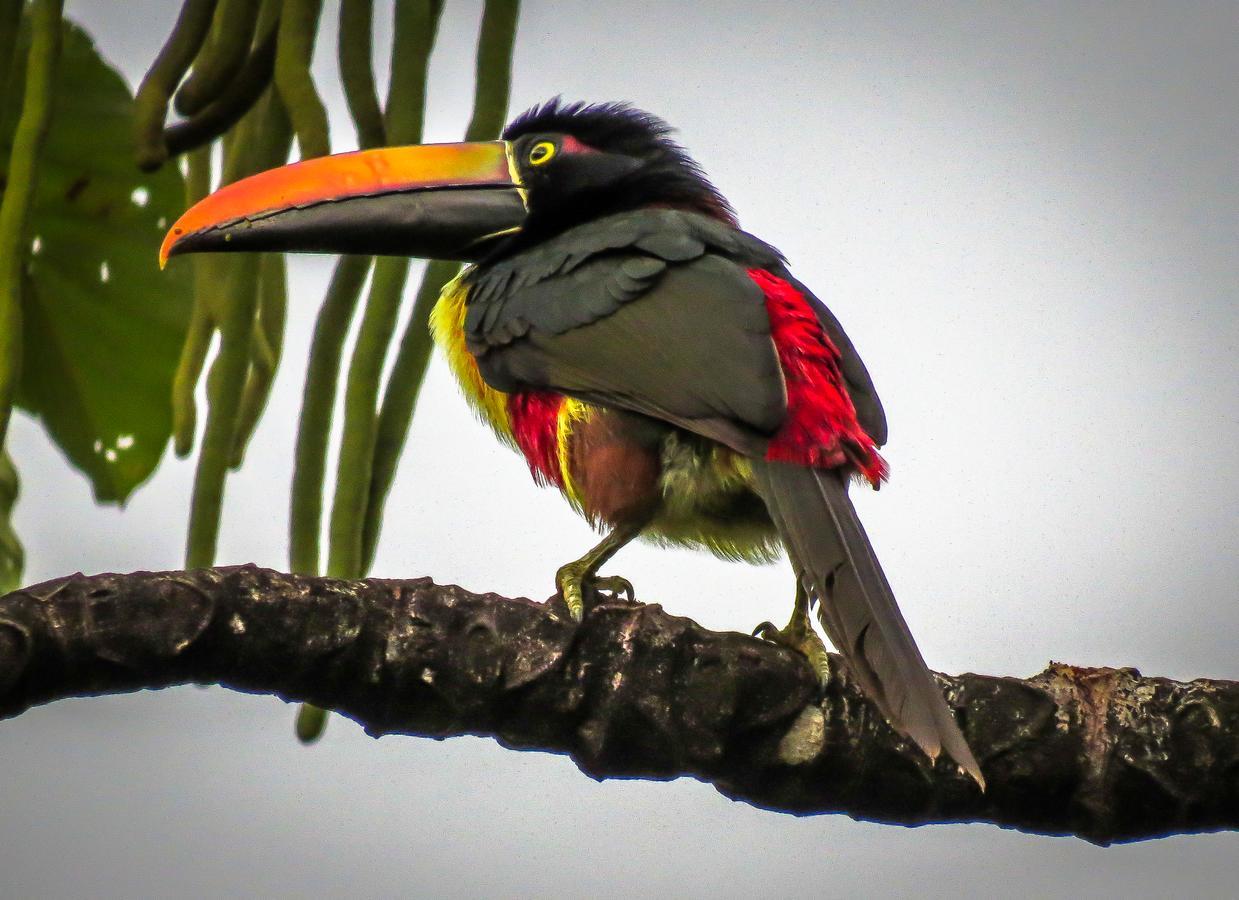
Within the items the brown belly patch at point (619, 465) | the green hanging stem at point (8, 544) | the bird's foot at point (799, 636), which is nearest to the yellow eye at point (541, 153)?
the brown belly patch at point (619, 465)

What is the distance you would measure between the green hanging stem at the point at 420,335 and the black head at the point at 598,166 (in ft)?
1.19

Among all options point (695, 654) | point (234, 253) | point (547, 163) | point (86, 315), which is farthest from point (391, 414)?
point (86, 315)

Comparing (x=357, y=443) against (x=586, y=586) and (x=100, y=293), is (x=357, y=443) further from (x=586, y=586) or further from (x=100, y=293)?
(x=100, y=293)

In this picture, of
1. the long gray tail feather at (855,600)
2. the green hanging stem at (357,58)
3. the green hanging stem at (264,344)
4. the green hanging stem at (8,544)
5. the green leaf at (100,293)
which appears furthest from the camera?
the green leaf at (100,293)

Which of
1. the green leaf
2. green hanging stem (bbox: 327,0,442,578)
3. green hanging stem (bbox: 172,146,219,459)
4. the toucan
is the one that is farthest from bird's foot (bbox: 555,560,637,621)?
the green leaf

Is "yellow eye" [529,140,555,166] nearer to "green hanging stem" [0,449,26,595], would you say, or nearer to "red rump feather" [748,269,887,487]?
"red rump feather" [748,269,887,487]

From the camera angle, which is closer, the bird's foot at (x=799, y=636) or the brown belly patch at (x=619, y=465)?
the bird's foot at (x=799, y=636)

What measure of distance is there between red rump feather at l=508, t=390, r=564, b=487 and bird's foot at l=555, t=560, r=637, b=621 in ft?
0.90

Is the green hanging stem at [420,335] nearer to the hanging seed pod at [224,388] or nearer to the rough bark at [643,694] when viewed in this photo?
the hanging seed pod at [224,388]

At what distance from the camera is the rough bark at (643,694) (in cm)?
197

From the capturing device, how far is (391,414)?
101 inches

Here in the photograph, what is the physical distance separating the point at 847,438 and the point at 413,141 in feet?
3.23

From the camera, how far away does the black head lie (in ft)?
10.9

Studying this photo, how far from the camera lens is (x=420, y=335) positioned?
2.62 metres
